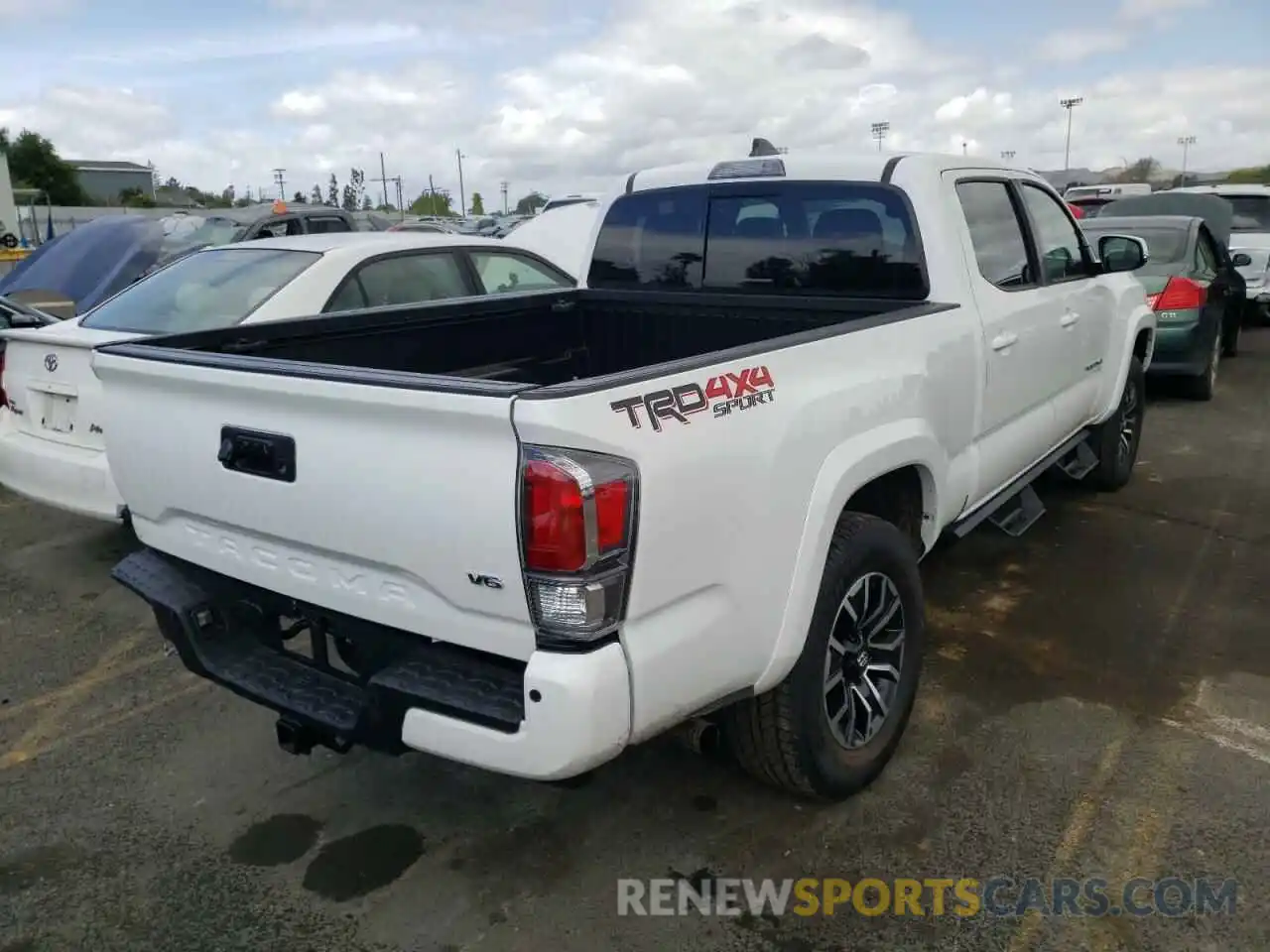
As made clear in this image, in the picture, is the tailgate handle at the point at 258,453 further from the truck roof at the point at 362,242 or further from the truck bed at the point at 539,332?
the truck roof at the point at 362,242

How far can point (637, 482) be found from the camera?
2.19 meters

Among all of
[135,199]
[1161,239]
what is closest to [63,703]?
[1161,239]

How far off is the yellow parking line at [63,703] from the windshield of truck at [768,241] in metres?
→ 2.64

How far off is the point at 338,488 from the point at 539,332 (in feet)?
7.04

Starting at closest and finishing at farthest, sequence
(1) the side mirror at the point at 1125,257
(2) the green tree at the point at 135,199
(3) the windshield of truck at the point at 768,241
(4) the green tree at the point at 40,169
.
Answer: (3) the windshield of truck at the point at 768,241 → (1) the side mirror at the point at 1125,257 → (2) the green tree at the point at 135,199 → (4) the green tree at the point at 40,169

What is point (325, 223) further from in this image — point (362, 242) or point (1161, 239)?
point (1161, 239)

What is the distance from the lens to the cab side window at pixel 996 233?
13.2 feet

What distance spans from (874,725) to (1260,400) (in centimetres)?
797

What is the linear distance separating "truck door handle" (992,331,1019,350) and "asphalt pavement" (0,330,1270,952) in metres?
1.26

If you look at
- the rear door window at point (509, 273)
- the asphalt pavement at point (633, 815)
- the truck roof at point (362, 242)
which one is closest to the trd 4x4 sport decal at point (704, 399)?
the asphalt pavement at point (633, 815)

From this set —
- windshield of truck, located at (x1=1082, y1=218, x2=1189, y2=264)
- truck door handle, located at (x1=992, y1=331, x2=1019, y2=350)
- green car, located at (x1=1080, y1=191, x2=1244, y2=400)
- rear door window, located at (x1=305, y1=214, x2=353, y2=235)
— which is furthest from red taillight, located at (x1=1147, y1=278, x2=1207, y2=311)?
rear door window, located at (x1=305, y1=214, x2=353, y2=235)

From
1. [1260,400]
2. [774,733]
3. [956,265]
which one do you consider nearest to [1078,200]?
[1260,400]

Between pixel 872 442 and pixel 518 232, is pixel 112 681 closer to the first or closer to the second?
pixel 872 442

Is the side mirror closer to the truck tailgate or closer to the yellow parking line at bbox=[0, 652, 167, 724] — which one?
the truck tailgate
